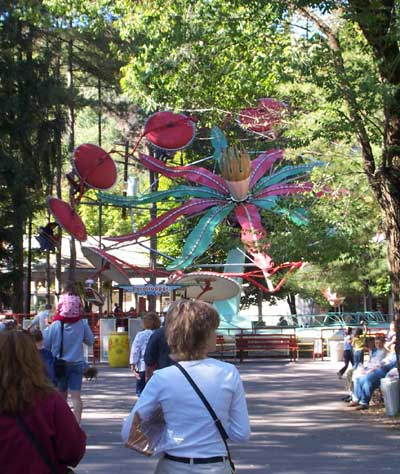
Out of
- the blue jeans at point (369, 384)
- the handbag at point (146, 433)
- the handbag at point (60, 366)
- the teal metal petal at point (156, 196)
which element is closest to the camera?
the handbag at point (146, 433)

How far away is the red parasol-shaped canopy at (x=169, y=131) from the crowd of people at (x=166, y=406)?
83.9ft

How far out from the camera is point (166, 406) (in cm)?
463

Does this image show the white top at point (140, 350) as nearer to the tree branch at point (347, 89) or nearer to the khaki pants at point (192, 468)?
the tree branch at point (347, 89)

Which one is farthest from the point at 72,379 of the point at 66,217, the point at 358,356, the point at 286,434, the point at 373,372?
the point at 66,217

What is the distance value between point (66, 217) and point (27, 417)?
25991 mm

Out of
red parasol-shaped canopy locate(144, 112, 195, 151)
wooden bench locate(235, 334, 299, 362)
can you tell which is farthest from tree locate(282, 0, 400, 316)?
wooden bench locate(235, 334, 299, 362)

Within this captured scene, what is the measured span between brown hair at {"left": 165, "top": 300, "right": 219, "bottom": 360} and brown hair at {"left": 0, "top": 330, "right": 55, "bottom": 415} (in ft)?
2.40

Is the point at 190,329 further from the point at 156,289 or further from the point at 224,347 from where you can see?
the point at 224,347

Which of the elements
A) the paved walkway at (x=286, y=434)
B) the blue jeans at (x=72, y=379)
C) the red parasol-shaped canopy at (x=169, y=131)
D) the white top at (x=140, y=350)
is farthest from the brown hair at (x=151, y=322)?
the red parasol-shaped canopy at (x=169, y=131)

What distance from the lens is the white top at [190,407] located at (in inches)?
181

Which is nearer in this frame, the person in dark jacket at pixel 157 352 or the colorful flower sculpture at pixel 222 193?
the person in dark jacket at pixel 157 352

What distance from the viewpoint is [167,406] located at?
4629 mm

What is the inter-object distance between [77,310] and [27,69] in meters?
27.3

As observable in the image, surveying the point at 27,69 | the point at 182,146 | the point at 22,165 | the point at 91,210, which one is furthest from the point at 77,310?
the point at 91,210
